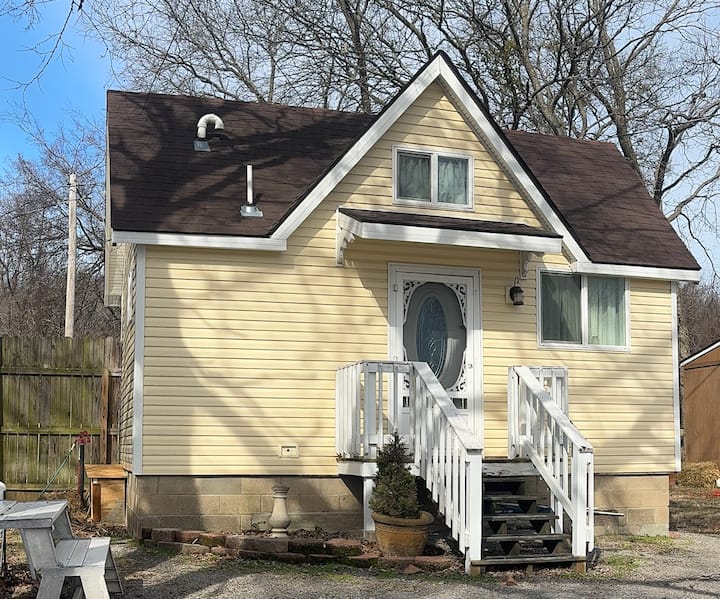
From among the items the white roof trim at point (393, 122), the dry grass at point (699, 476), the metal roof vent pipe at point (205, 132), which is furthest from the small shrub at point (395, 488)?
the dry grass at point (699, 476)

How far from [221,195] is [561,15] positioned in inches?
509

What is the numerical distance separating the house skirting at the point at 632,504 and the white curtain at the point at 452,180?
13.2 ft

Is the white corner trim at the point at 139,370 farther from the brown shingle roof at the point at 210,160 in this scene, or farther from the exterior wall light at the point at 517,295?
the exterior wall light at the point at 517,295

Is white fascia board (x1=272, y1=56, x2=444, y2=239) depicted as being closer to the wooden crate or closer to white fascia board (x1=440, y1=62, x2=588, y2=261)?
white fascia board (x1=440, y1=62, x2=588, y2=261)

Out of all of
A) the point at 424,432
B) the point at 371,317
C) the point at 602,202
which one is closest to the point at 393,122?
the point at 371,317

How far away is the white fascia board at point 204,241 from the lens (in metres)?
10.7

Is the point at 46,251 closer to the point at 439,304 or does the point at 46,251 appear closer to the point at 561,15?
the point at 561,15

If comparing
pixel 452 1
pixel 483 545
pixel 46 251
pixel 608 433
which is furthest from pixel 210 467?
pixel 46 251

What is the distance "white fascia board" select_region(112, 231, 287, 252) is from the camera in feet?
35.2

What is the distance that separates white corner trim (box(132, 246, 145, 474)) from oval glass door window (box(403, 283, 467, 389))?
127 inches

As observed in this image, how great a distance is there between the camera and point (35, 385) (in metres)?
14.6

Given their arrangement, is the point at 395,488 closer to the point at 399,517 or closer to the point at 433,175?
the point at 399,517

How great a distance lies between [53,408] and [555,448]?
7.89 m

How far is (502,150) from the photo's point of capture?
473 inches
